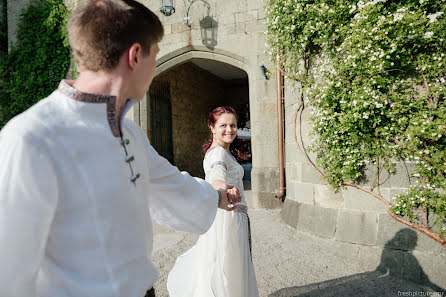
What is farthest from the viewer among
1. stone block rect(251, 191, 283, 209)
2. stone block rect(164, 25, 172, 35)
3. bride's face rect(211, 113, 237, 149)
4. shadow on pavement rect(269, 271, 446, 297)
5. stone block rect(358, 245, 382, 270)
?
stone block rect(164, 25, 172, 35)

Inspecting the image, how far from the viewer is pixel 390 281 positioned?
3.28 meters

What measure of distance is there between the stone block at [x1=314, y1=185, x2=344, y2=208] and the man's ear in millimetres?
3727

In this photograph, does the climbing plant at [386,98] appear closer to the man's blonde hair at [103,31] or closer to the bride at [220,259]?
the bride at [220,259]

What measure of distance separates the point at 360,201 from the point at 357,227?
0.31 metres

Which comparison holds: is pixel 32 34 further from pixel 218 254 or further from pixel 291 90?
pixel 218 254

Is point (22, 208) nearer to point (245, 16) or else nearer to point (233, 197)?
point (233, 197)

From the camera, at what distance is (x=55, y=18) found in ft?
24.4

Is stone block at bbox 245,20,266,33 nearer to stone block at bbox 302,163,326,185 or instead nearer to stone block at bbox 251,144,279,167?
stone block at bbox 251,144,279,167

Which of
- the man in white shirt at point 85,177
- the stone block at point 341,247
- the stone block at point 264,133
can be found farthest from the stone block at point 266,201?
the man in white shirt at point 85,177

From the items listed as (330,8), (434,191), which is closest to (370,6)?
(330,8)

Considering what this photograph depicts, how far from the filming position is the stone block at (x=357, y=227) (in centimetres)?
373

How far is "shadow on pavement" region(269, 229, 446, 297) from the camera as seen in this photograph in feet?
9.80

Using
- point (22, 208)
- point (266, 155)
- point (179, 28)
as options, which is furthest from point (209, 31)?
point (22, 208)

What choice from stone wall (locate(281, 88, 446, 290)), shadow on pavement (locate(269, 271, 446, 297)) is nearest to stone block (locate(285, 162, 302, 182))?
stone wall (locate(281, 88, 446, 290))
